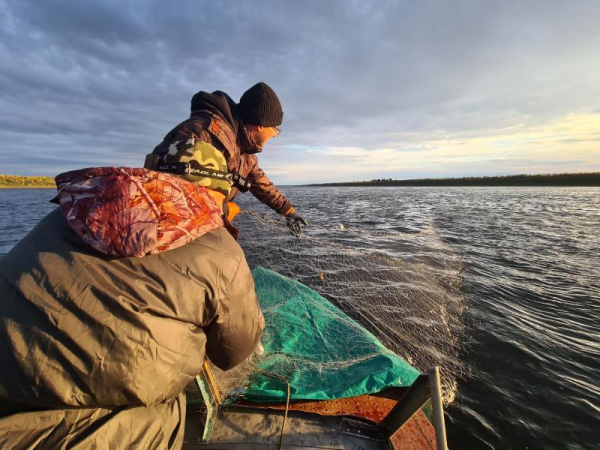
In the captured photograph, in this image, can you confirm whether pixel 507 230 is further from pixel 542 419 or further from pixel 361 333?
pixel 361 333

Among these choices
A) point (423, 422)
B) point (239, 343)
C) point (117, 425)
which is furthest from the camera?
point (423, 422)

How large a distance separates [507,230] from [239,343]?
51.9 feet

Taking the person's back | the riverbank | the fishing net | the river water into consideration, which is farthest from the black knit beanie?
the riverbank

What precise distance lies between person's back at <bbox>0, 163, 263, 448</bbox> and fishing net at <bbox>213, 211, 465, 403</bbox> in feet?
4.78

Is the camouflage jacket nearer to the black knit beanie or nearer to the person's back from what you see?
the black knit beanie

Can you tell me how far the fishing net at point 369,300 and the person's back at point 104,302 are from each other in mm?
1456

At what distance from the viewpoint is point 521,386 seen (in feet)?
12.5

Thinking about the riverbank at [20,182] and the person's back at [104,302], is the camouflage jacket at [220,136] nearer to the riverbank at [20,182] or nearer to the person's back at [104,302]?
the person's back at [104,302]

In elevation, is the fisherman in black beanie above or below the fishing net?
above

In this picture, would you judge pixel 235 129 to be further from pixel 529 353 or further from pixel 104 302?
pixel 529 353

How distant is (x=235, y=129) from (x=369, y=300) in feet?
14.9

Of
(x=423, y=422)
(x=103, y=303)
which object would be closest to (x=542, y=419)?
(x=423, y=422)

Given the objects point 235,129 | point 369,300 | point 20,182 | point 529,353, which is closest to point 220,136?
point 235,129

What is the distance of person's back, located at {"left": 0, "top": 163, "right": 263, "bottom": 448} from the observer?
1099 millimetres
